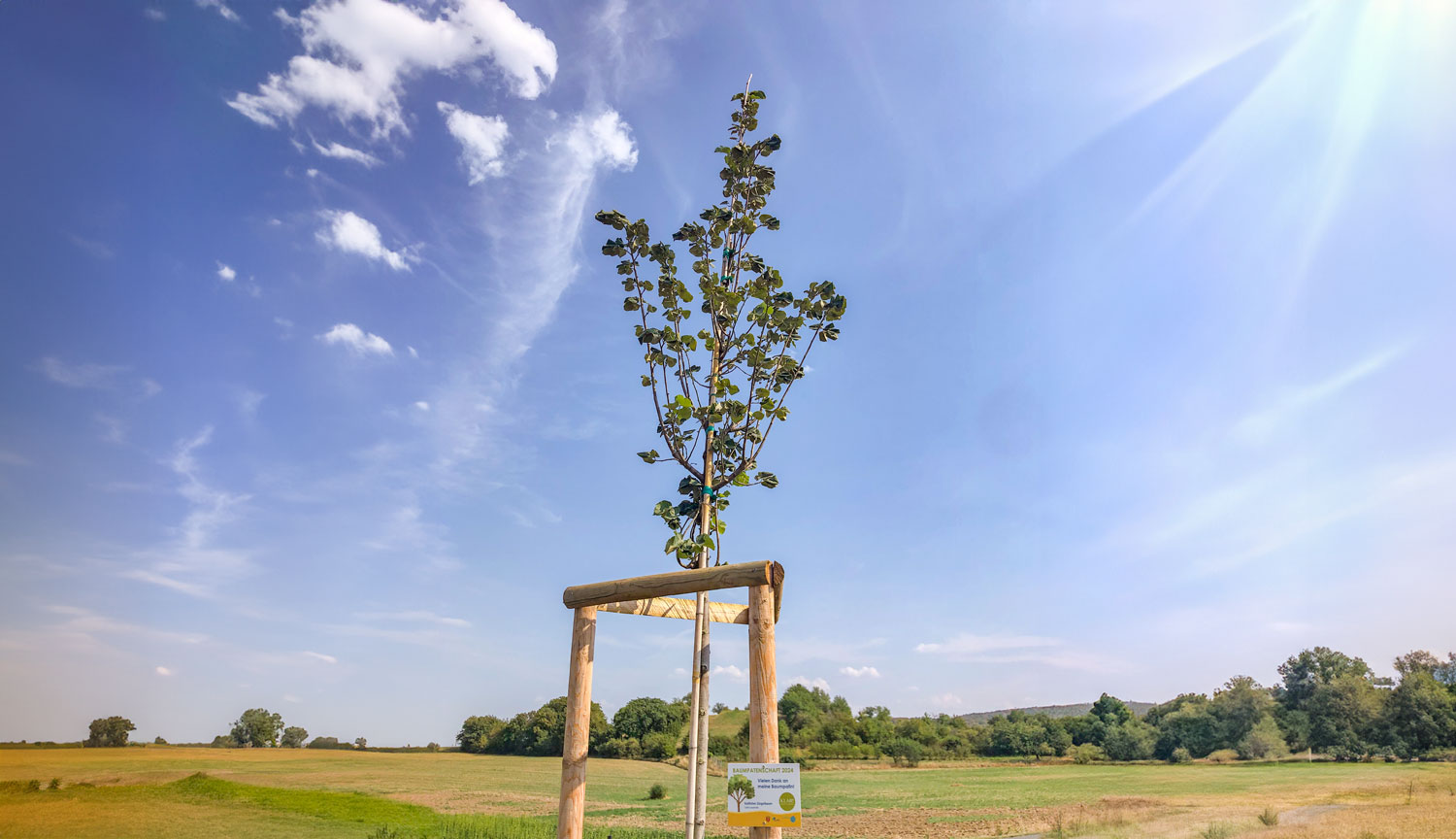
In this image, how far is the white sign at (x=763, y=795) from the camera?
4426 millimetres

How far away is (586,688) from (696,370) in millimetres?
3305

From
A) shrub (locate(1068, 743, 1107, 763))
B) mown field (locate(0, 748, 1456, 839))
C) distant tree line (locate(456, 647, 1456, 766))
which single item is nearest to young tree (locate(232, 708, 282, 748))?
mown field (locate(0, 748, 1456, 839))

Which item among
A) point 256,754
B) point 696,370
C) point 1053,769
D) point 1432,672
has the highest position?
point 696,370

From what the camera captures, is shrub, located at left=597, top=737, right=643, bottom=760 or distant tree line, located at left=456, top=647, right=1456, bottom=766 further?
shrub, located at left=597, top=737, right=643, bottom=760

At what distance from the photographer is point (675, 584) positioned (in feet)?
17.6

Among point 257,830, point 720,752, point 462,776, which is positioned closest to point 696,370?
point 257,830

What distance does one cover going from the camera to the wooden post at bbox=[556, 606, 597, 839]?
5.60 metres

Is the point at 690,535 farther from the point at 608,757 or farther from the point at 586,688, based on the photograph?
the point at 608,757

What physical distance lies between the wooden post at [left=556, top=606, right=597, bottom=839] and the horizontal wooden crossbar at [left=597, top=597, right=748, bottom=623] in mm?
223

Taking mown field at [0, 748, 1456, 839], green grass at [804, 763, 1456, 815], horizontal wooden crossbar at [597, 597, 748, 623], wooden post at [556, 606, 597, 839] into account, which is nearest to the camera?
wooden post at [556, 606, 597, 839]

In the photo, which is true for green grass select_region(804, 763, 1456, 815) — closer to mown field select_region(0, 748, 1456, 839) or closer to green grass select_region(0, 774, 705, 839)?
mown field select_region(0, 748, 1456, 839)

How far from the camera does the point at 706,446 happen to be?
23.3 ft

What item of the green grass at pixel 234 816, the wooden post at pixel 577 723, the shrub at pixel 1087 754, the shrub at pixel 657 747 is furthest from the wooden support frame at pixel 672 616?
the shrub at pixel 1087 754

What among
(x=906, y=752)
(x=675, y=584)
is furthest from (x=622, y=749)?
(x=675, y=584)
